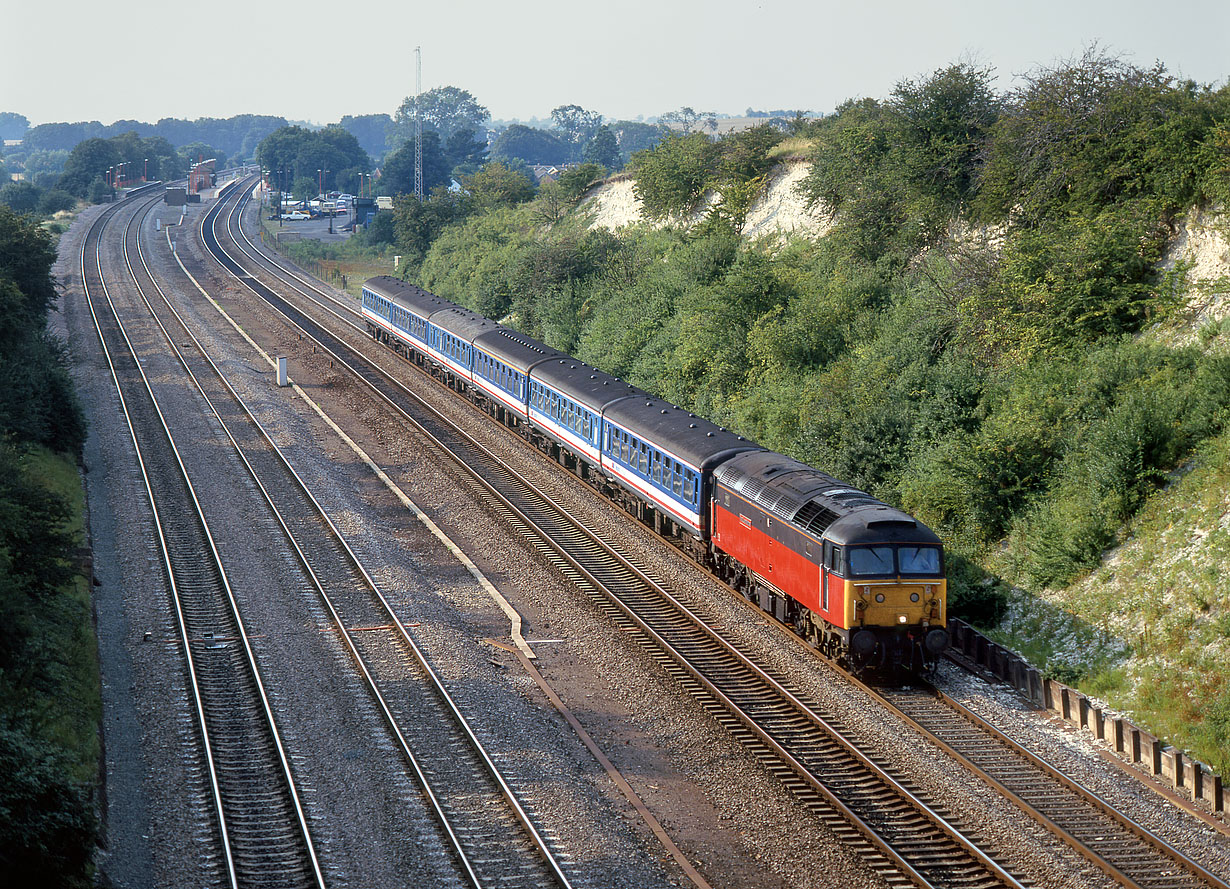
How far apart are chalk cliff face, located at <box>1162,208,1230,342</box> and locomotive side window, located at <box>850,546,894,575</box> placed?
11651mm

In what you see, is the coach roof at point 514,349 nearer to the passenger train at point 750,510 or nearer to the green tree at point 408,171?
the passenger train at point 750,510

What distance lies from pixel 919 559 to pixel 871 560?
99 centimetres

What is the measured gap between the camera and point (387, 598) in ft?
78.5

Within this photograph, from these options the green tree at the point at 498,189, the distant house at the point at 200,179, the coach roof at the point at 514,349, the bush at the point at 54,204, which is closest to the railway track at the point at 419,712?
the coach roof at the point at 514,349

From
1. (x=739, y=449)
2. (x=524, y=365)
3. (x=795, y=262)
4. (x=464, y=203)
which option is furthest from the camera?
(x=464, y=203)

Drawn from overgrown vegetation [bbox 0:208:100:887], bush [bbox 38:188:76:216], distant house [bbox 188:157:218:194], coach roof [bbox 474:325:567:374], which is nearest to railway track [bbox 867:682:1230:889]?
overgrown vegetation [bbox 0:208:100:887]

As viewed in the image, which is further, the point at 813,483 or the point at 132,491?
the point at 132,491

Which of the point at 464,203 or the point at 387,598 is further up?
the point at 464,203

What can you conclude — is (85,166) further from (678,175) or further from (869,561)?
(869,561)

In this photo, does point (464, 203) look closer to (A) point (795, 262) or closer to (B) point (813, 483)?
(A) point (795, 262)

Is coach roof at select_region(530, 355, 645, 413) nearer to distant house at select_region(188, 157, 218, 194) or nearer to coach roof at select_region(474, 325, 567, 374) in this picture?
coach roof at select_region(474, 325, 567, 374)

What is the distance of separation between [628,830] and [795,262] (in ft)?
112

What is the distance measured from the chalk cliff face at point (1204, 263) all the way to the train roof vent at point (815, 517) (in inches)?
453

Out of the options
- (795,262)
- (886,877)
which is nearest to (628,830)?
(886,877)
